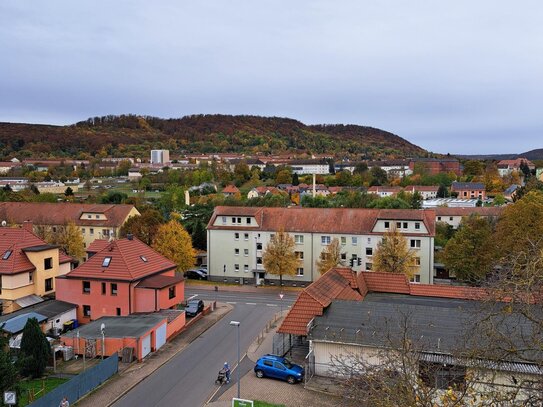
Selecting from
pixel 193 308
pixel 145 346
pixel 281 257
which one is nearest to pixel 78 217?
pixel 281 257

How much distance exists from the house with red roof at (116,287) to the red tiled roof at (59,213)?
23.0m

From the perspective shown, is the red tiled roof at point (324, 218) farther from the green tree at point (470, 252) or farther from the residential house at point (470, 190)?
the residential house at point (470, 190)

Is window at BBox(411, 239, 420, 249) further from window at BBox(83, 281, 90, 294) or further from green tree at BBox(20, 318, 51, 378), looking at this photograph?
green tree at BBox(20, 318, 51, 378)

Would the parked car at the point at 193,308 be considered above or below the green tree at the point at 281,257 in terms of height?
below

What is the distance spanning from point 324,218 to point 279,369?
927 inches

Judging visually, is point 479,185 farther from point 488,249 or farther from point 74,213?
point 74,213

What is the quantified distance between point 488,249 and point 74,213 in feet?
141

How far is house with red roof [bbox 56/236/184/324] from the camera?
30453mm

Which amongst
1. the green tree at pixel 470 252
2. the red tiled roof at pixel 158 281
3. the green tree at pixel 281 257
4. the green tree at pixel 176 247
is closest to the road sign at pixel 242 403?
the red tiled roof at pixel 158 281

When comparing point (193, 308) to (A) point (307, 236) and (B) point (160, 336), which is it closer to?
(B) point (160, 336)

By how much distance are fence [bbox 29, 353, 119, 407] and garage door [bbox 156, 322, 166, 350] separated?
3225 millimetres

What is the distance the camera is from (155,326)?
26.7m

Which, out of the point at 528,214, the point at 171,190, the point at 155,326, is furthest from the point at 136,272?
the point at 171,190

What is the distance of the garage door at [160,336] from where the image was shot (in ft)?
88.4
